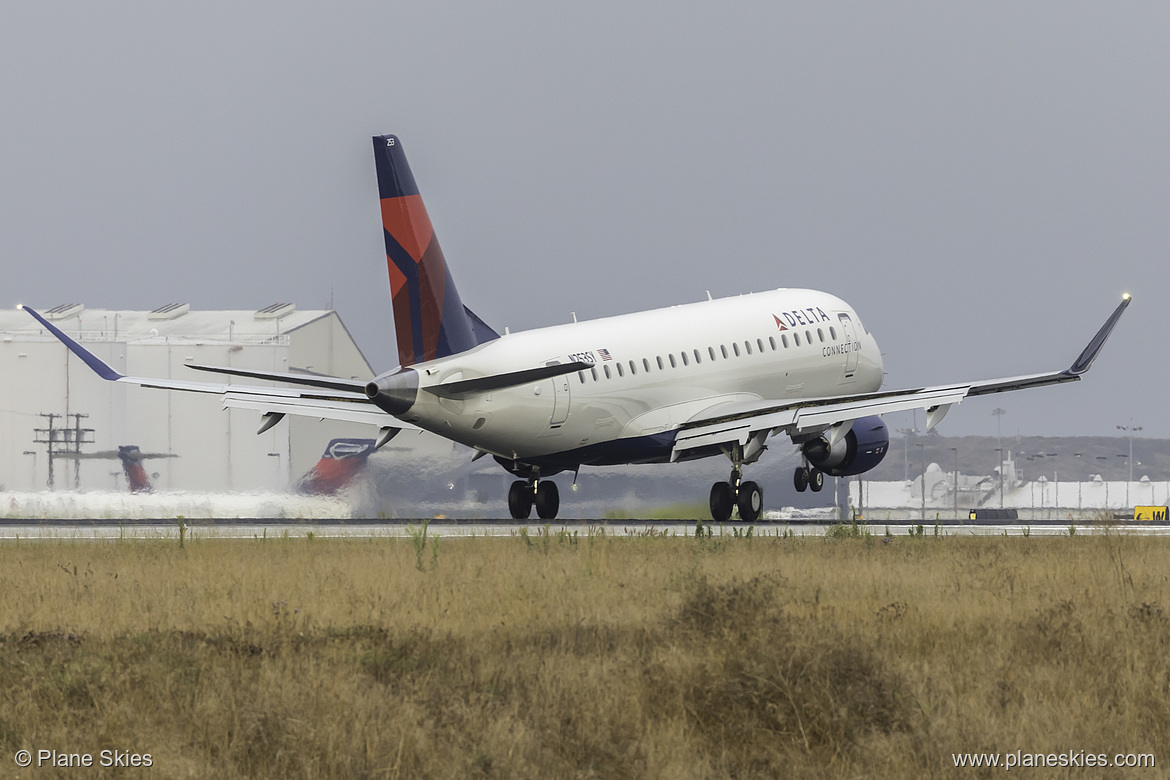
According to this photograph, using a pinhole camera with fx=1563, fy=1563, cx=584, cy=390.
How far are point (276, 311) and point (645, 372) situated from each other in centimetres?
7467

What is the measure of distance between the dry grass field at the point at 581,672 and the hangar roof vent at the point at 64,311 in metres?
93.3

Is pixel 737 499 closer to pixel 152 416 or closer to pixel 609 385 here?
pixel 609 385

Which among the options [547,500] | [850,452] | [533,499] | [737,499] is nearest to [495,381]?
[533,499]

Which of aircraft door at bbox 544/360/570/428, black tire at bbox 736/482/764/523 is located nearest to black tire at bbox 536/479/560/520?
aircraft door at bbox 544/360/570/428

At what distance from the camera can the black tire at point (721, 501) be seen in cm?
3781

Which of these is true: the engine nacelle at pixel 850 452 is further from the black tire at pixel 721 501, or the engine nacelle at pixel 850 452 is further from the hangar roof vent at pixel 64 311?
the hangar roof vent at pixel 64 311

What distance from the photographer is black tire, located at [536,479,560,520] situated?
1500 inches

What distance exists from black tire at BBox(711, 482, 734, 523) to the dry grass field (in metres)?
15.7

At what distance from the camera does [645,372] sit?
36.7m

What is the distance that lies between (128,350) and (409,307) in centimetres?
7566

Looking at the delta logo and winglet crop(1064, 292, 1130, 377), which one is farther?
the delta logo

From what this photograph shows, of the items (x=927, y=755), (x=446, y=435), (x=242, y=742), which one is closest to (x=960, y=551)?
(x=446, y=435)

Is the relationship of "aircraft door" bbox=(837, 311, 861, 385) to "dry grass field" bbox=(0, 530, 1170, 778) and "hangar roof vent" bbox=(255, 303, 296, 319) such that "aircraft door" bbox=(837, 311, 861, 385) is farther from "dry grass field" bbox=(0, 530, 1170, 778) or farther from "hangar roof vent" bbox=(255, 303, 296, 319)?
"hangar roof vent" bbox=(255, 303, 296, 319)

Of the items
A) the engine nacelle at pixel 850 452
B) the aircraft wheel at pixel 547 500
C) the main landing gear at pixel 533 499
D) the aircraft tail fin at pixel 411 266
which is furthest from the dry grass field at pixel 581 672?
the engine nacelle at pixel 850 452
